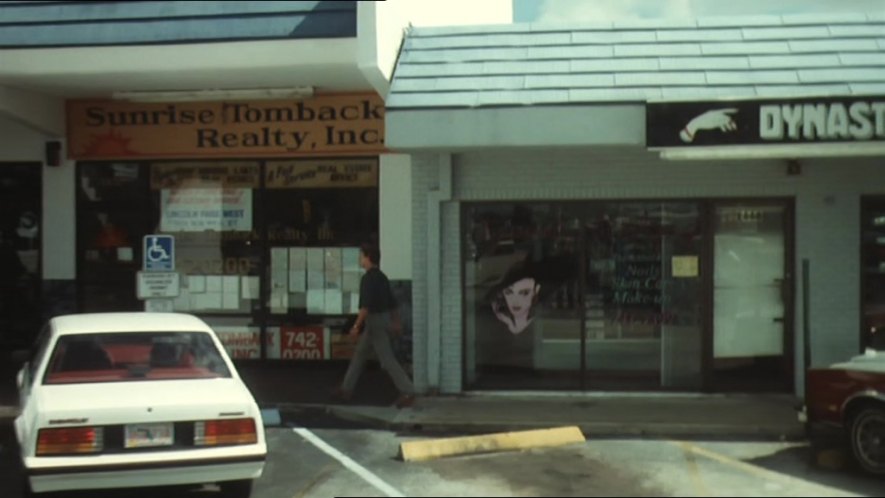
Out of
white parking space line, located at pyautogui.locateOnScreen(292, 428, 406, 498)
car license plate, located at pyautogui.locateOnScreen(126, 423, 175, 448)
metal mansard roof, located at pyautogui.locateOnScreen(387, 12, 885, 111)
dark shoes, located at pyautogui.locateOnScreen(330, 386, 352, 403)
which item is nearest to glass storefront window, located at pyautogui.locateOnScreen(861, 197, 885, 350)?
metal mansard roof, located at pyautogui.locateOnScreen(387, 12, 885, 111)

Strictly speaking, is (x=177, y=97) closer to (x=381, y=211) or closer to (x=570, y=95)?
(x=381, y=211)

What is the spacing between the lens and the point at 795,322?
11.4 meters

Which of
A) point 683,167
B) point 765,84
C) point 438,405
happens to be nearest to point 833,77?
point 765,84

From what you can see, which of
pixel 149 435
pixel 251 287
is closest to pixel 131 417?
pixel 149 435

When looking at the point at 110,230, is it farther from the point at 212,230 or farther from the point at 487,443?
the point at 487,443

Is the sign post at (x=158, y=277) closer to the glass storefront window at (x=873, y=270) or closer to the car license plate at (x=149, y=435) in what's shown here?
the car license plate at (x=149, y=435)

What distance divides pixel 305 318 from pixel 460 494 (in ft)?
21.4

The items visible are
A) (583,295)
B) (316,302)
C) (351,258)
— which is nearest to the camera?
(583,295)

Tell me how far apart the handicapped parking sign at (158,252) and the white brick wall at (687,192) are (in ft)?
8.99

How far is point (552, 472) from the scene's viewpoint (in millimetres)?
8359

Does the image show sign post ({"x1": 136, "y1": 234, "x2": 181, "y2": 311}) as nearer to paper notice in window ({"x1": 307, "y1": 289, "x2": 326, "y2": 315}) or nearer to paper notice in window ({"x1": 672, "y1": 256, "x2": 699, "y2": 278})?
paper notice in window ({"x1": 307, "y1": 289, "x2": 326, "y2": 315})

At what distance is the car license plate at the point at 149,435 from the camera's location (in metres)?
6.95

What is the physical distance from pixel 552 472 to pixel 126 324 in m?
3.60

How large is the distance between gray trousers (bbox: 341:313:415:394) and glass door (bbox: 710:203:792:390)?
3492 mm
